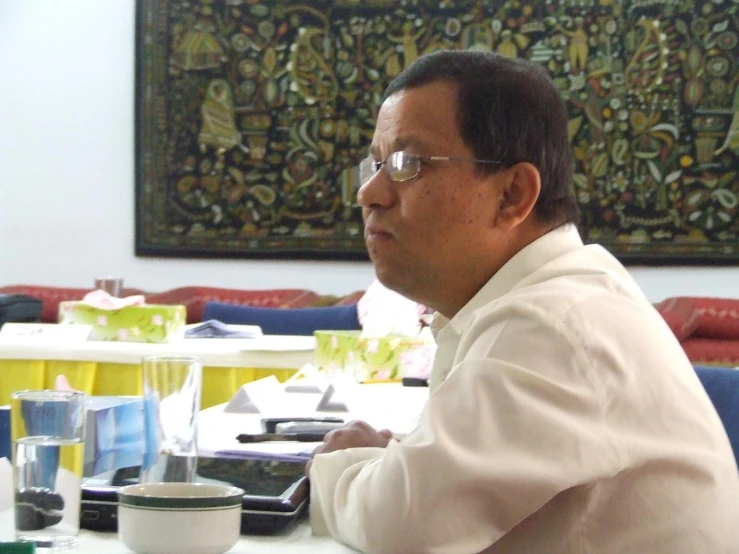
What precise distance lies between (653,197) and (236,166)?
1990mm

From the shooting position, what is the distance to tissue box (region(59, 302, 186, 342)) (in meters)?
2.91

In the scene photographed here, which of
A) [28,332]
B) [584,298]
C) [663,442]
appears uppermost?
[584,298]

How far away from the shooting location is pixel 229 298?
191 inches

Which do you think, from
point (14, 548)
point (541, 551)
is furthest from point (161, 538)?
point (541, 551)

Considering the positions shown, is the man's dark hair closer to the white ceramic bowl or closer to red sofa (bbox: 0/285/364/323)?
the white ceramic bowl

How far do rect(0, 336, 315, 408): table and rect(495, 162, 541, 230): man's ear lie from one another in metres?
1.55

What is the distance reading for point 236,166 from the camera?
5094mm

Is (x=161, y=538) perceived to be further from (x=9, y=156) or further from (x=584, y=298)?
(x=9, y=156)

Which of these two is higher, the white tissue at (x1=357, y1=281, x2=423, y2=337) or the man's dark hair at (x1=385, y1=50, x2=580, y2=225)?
the man's dark hair at (x1=385, y1=50, x2=580, y2=225)

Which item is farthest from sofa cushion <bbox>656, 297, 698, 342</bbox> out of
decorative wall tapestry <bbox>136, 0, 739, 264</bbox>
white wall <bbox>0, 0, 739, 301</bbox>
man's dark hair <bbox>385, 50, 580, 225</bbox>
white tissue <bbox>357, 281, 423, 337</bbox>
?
man's dark hair <bbox>385, 50, 580, 225</bbox>

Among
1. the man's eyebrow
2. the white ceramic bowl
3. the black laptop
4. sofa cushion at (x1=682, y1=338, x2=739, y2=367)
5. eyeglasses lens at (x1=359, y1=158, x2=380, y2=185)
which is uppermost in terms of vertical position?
the man's eyebrow

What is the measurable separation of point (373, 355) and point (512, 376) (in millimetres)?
1424

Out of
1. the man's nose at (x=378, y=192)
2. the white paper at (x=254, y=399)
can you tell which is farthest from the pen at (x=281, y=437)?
the man's nose at (x=378, y=192)

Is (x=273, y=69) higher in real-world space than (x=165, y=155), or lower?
higher
